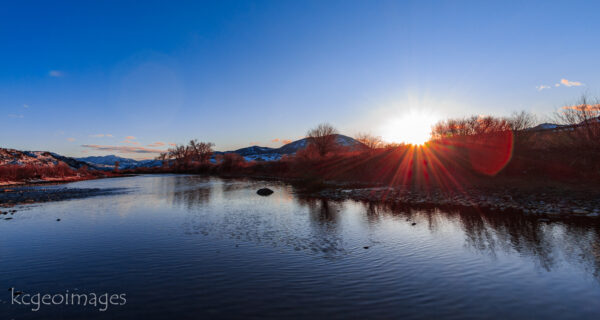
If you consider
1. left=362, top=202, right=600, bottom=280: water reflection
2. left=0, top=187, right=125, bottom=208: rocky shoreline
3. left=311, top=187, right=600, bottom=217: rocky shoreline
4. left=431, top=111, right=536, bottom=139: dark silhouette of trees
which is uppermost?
left=431, top=111, right=536, bottom=139: dark silhouette of trees

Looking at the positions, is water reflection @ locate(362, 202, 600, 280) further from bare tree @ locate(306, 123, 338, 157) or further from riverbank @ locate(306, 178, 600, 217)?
bare tree @ locate(306, 123, 338, 157)

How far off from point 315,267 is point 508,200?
23.5 metres

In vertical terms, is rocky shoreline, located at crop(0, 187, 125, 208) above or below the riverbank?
below

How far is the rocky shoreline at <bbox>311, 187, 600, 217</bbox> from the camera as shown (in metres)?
20.1

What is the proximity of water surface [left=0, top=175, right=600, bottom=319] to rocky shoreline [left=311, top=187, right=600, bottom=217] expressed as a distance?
11.1 feet

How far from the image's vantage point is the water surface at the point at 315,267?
24.3ft

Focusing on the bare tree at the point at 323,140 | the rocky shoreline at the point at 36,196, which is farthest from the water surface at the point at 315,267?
the bare tree at the point at 323,140

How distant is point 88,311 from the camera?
741 cm

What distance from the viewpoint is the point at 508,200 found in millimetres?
24500

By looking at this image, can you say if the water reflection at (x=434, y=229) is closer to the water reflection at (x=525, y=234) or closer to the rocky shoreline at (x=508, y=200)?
the water reflection at (x=525, y=234)

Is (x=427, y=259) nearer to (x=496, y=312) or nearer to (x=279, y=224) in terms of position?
(x=496, y=312)

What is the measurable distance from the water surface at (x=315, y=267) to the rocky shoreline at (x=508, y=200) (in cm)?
337

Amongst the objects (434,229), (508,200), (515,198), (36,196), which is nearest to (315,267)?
(434,229)

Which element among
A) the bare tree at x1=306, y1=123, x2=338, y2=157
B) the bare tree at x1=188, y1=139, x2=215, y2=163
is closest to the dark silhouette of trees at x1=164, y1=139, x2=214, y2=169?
the bare tree at x1=188, y1=139, x2=215, y2=163
